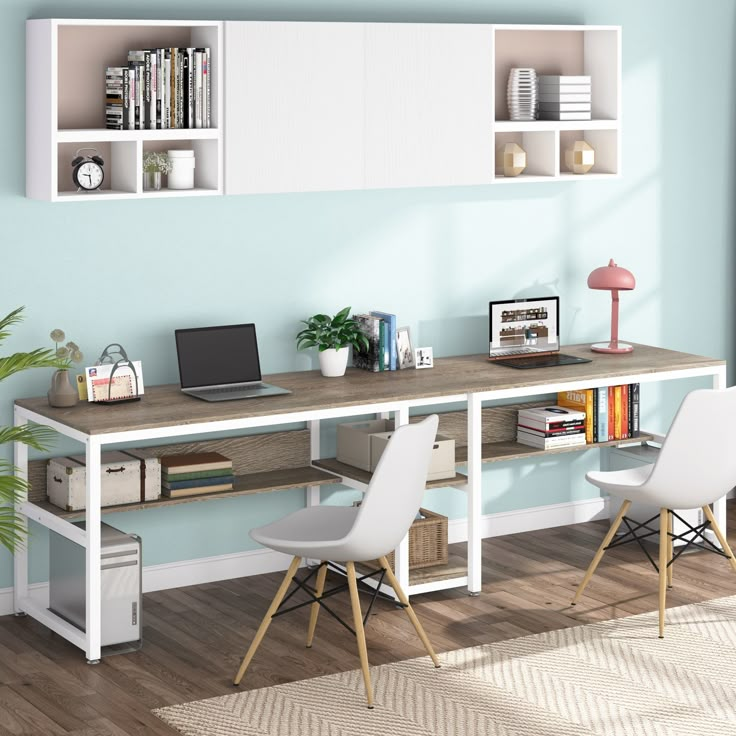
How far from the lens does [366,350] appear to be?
5.27 metres

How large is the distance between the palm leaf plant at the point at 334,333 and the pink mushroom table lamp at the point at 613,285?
1052 millimetres

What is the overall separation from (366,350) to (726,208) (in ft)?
6.70

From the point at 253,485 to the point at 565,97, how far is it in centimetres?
194

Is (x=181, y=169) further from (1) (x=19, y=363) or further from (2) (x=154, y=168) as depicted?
(1) (x=19, y=363)

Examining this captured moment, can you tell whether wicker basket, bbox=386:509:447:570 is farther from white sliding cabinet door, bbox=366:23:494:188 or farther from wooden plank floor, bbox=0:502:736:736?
white sliding cabinet door, bbox=366:23:494:188

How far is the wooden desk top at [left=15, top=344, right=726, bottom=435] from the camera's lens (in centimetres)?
446

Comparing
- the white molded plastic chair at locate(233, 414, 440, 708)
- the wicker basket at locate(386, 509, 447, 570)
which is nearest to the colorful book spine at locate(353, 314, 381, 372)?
the wicker basket at locate(386, 509, 447, 570)

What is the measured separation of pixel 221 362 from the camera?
195 inches

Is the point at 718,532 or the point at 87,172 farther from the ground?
the point at 87,172

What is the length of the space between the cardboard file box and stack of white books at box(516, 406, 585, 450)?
651 mm

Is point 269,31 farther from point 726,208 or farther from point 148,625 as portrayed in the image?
point 726,208

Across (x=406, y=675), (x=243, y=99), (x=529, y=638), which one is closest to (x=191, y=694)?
(x=406, y=675)

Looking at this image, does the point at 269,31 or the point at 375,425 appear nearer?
the point at 269,31

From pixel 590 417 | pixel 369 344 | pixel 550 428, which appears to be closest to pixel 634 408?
pixel 590 417
